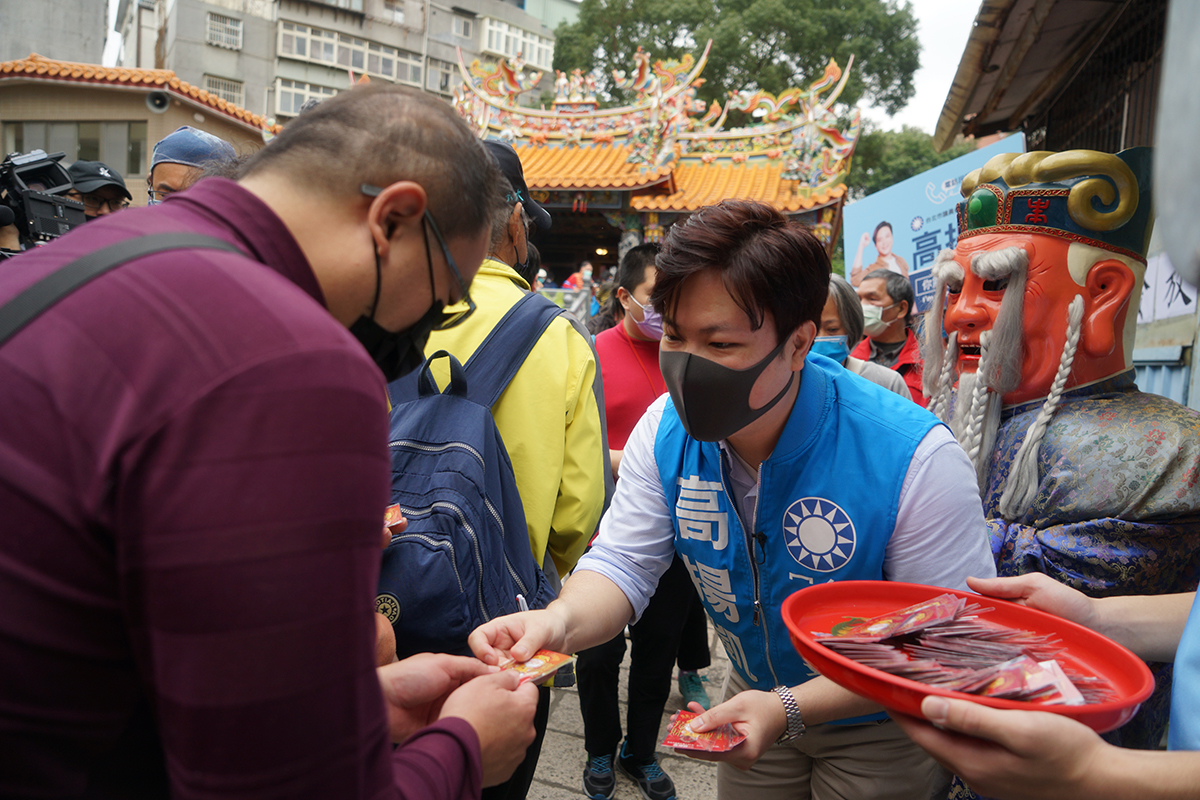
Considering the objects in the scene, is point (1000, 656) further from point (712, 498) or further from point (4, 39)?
point (4, 39)

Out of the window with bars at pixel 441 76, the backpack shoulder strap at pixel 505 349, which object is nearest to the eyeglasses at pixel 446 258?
the backpack shoulder strap at pixel 505 349

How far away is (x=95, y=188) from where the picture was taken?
361cm

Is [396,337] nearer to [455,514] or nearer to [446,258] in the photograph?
[446,258]

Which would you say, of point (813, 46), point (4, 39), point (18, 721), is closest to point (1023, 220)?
point (18, 721)

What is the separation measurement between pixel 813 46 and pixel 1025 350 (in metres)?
24.4

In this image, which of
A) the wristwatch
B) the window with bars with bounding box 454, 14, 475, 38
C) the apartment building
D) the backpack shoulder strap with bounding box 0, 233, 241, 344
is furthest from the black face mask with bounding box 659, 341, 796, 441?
the window with bars with bounding box 454, 14, 475, 38

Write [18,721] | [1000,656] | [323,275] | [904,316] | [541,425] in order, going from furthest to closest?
[904,316]
[541,425]
[1000,656]
[323,275]
[18,721]

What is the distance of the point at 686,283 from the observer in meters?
1.61

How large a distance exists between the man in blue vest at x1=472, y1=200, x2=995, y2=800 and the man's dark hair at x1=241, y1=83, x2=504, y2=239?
2.30 ft

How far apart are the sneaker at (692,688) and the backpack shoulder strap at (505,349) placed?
7.58ft

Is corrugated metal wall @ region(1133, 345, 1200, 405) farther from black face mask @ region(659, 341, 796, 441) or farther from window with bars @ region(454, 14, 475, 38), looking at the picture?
window with bars @ region(454, 14, 475, 38)

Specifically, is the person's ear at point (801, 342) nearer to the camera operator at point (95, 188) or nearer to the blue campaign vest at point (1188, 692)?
the blue campaign vest at point (1188, 692)

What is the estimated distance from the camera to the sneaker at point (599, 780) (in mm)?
2771

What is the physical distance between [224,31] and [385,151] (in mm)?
34874
